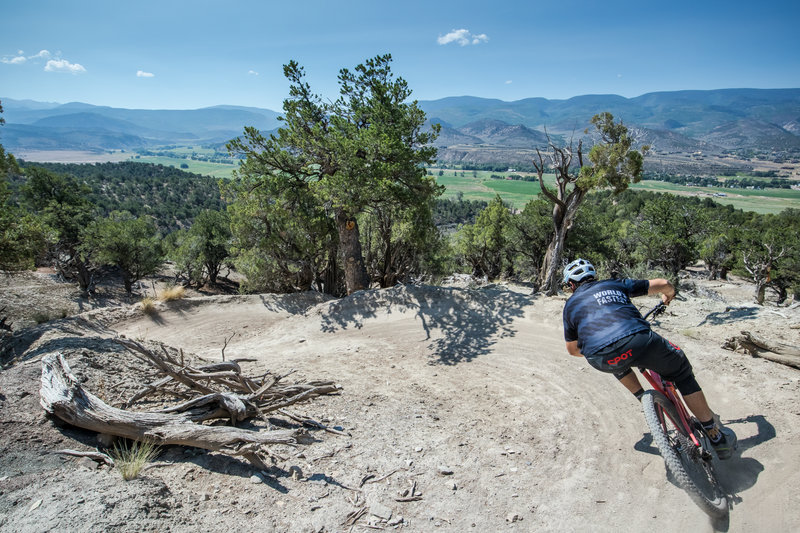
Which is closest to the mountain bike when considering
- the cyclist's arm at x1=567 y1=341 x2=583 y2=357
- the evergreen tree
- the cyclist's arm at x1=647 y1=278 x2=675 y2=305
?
the cyclist's arm at x1=567 y1=341 x2=583 y2=357

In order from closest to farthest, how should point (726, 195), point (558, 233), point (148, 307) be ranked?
point (148, 307) → point (558, 233) → point (726, 195)

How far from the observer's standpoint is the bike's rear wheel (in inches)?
168

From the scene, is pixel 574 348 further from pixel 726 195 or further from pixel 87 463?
pixel 726 195

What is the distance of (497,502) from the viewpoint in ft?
15.6

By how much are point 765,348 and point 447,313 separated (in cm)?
814

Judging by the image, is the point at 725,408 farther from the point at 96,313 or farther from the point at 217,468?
the point at 96,313

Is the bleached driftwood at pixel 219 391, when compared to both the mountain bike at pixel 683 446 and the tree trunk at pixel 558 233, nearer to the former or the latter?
the mountain bike at pixel 683 446

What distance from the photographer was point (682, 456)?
4.79 meters

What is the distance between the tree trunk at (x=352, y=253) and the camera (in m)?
16.4

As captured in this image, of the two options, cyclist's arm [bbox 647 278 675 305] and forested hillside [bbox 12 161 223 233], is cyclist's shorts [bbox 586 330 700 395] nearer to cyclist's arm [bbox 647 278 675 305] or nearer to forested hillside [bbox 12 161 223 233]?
cyclist's arm [bbox 647 278 675 305]

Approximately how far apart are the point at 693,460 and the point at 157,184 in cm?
12553

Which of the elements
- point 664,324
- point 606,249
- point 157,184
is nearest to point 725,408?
point 664,324

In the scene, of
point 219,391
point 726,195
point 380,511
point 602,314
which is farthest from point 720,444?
point 726,195

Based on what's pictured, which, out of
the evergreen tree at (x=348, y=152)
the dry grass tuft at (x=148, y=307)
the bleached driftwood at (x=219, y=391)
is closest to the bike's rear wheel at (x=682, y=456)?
the bleached driftwood at (x=219, y=391)
